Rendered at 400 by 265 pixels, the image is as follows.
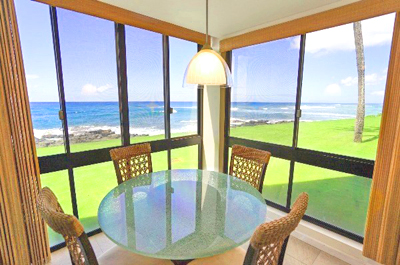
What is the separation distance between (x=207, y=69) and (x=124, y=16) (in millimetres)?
1319

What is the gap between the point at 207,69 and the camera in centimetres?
143

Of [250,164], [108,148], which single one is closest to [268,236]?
[250,164]

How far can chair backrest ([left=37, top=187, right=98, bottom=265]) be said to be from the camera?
731mm

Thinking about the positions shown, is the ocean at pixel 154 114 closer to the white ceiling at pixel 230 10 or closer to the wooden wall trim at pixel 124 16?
the wooden wall trim at pixel 124 16

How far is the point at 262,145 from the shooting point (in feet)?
8.48

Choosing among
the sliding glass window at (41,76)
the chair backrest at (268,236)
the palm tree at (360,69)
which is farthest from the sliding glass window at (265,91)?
the sliding glass window at (41,76)

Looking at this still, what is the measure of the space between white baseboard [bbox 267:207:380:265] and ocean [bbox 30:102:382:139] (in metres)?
1.31

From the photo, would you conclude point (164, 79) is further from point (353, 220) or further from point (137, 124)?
point (353, 220)

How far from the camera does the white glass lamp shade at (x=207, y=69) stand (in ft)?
4.66

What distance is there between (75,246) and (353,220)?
2850 millimetres

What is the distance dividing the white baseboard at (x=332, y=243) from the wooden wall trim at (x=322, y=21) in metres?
2.16

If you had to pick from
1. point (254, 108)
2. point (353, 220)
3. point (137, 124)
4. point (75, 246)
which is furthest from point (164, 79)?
point (353, 220)

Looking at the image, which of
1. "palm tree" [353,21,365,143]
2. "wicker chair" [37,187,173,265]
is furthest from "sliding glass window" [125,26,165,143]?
"palm tree" [353,21,365,143]

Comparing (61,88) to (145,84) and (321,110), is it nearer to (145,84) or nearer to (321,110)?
(145,84)
